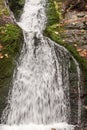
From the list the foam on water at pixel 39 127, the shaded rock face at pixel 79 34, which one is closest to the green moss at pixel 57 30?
the shaded rock face at pixel 79 34

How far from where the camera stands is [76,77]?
10.4m

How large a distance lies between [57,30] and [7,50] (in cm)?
250

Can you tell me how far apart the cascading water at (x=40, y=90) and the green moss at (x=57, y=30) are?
0.24 meters

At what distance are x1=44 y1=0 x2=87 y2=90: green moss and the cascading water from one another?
0.79 feet

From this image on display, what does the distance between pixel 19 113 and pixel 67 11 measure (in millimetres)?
6505

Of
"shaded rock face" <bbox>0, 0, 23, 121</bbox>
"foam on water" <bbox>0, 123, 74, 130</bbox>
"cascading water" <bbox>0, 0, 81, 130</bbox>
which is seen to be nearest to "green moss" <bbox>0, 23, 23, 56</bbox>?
"shaded rock face" <bbox>0, 0, 23, 121</bbox>

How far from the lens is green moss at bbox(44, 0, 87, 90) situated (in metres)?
10.8

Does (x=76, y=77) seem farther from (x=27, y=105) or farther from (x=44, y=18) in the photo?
(x=44, y=18)

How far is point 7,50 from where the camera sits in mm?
11117

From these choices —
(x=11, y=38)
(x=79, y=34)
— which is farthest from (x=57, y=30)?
(x=11, y=38)

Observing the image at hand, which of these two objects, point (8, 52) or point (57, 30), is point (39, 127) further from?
point (57, 30)

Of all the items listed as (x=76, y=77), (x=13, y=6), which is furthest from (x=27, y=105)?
(x=13, y=6)

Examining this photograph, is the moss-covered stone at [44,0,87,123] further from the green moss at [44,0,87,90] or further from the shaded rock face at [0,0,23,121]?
the shaded rock face at [0,0,23,121]

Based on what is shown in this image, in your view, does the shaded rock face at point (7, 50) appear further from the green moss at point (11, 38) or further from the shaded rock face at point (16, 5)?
the shaded rock face at point (16, 5)
